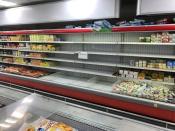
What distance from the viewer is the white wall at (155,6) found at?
3.41 metres

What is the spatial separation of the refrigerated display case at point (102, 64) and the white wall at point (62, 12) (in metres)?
0.45

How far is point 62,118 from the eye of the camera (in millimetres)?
1964

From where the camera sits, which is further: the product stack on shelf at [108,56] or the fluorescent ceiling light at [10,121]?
the product stack on shelf at [108,56]

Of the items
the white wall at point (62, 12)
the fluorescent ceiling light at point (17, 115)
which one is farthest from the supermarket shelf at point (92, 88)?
the fluorescent ceiling light at point (17, 115)

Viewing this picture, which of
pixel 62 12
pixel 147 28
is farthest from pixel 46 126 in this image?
pixel 62 12

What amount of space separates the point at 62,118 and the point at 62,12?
3.70 meters

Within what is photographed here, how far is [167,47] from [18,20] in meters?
4.86

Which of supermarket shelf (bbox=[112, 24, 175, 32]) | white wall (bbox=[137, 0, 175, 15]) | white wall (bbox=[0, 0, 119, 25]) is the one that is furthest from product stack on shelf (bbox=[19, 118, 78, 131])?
white wall (bbox=[0, 0, 119, 25])

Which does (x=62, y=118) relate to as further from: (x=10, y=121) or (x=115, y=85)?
(x=115, y=85)

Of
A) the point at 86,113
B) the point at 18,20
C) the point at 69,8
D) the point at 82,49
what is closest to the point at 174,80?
the point at 86,113

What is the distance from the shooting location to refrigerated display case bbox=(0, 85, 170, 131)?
1798mm

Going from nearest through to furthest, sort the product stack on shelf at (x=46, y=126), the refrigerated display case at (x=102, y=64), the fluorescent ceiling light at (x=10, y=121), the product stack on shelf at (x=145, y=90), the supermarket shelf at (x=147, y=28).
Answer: the product stack on shelf at (x=46, y=126) < the fluorescent ceiling light at (x=10, y=121) < the supermarket shelf at (x=147, y=28) < the product stack on shelf at (x=145, y=90) < the refrigerated display case at (x=102, y=64)

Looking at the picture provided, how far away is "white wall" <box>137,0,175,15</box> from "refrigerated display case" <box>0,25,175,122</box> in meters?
0.44

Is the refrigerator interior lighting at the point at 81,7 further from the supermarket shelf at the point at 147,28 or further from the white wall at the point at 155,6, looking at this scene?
the white wall at the point at 155,6
